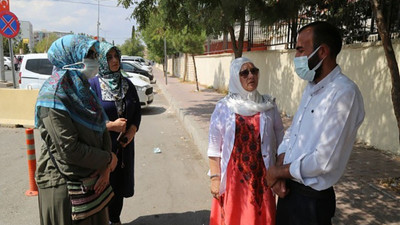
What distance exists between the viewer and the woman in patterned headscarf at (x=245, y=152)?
234cm

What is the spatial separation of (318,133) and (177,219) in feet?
7.98

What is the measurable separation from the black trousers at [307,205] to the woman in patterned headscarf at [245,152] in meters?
0.43

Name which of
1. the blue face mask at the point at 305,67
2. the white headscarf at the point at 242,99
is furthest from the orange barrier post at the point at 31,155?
the blue face mask at the point at 305,67

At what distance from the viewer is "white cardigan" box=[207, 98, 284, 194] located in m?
2.34

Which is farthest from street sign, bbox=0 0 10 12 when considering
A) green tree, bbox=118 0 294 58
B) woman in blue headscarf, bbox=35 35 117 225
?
woman in blue headscarf, bbox=35 35 117 225

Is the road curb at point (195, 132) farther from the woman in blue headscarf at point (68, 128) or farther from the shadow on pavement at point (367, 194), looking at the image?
the woman in blue headscarf at point (68, 128)

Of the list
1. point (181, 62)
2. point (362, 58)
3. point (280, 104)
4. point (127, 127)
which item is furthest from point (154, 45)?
point (127, 127)

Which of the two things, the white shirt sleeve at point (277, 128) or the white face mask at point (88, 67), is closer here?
the white face mask at point (88, 67)

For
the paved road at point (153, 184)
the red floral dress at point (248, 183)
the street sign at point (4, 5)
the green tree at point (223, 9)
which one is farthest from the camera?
the street sign at point (4, 5)

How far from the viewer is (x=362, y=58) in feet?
19.4

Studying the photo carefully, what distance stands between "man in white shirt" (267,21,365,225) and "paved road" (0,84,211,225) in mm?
1872

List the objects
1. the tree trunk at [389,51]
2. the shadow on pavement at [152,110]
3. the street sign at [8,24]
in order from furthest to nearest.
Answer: the shadow on pavement at [152,110], the street sign at [8,24], the tree trunk at [389,51]

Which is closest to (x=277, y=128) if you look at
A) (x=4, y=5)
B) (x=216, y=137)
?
(x=216, y=137)

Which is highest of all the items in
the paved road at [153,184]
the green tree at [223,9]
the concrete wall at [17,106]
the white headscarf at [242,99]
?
the green tree at [223,9]
